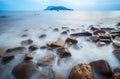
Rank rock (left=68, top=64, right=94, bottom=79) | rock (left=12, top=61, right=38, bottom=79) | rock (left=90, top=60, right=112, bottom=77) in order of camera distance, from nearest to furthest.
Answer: rock (left=68, top=64, right=94, bottom=79) < rock (left=90, top=60, right=112, bottom=77) < rock (left=12, top=61, right=38, bottom=79)

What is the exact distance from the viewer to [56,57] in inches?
129

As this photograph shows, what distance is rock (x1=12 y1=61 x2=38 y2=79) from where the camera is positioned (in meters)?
2.49

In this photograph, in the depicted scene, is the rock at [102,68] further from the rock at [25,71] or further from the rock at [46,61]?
the rock at [25,71]

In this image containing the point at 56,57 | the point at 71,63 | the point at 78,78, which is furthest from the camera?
the point at 56,57

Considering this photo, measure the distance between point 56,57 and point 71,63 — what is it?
514 millimetres

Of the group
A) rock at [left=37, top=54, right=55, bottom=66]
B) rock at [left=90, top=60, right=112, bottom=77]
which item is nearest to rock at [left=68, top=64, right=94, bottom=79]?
rock at [left=90, top=60, right=112, bottom=77]

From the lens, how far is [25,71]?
2584 mm

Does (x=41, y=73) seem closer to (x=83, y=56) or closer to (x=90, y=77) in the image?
(x=90, y=77)

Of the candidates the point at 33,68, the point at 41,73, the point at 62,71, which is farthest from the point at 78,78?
the point at 33,68

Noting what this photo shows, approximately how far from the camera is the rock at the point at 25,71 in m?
2.49

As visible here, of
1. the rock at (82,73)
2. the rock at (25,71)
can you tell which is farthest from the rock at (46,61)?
the rock at (82,73)

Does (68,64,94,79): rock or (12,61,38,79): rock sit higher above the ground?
(68,64,94,79): rock

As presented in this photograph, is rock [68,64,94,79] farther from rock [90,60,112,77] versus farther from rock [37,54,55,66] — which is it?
rock [37,54,55,66]

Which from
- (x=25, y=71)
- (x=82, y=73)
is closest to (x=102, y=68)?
(x=82, y=73)
